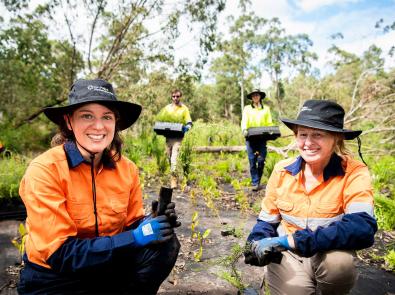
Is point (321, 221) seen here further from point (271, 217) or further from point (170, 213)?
point (170, 213)

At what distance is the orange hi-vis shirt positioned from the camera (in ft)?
5.65

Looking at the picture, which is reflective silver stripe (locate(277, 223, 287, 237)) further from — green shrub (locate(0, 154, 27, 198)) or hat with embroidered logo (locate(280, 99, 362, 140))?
green shrub (locate(0, 154, 27, 198))

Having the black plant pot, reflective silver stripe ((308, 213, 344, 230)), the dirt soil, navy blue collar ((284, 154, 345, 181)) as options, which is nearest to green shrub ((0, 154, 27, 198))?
the black plant pot

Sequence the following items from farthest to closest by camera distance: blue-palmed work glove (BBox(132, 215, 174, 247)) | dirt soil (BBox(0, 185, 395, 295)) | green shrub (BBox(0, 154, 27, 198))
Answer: green shrub (BBox(0, 154, 27, 198)) → dirt soil (BBox(0, 185, 395, 295)) → blue-palmed work glove (BBox(132, 215, 174, 247))

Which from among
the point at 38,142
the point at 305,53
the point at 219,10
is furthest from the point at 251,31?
the point at 38,142

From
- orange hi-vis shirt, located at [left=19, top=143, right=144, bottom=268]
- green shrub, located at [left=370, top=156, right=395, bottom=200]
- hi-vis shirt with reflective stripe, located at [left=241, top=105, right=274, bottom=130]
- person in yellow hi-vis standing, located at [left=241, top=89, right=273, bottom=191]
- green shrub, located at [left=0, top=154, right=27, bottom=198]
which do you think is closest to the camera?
orange hi-vis shirt, located at [left=19, top=143, right=144, bottom=268]

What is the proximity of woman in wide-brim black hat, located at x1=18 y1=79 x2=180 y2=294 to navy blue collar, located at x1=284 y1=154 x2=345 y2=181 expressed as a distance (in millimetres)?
892

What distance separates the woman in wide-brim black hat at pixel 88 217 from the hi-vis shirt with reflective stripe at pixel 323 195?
79 cm

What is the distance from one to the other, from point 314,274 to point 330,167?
73cm

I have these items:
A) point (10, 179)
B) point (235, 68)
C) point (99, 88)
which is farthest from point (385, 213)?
point (235, 68)

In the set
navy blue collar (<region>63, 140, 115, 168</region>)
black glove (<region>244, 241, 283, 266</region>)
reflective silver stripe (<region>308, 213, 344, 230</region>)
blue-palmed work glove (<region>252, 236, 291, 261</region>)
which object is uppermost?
navy blue collar (<region>63, 140, 115, 168</region>)

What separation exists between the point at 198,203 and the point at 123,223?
10.6 ft

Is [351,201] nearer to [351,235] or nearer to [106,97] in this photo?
[351,235]

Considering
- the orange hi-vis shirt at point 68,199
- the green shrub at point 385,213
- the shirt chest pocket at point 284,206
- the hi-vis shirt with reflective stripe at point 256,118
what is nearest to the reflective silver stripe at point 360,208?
the shirt chest pocket at point 284,206
